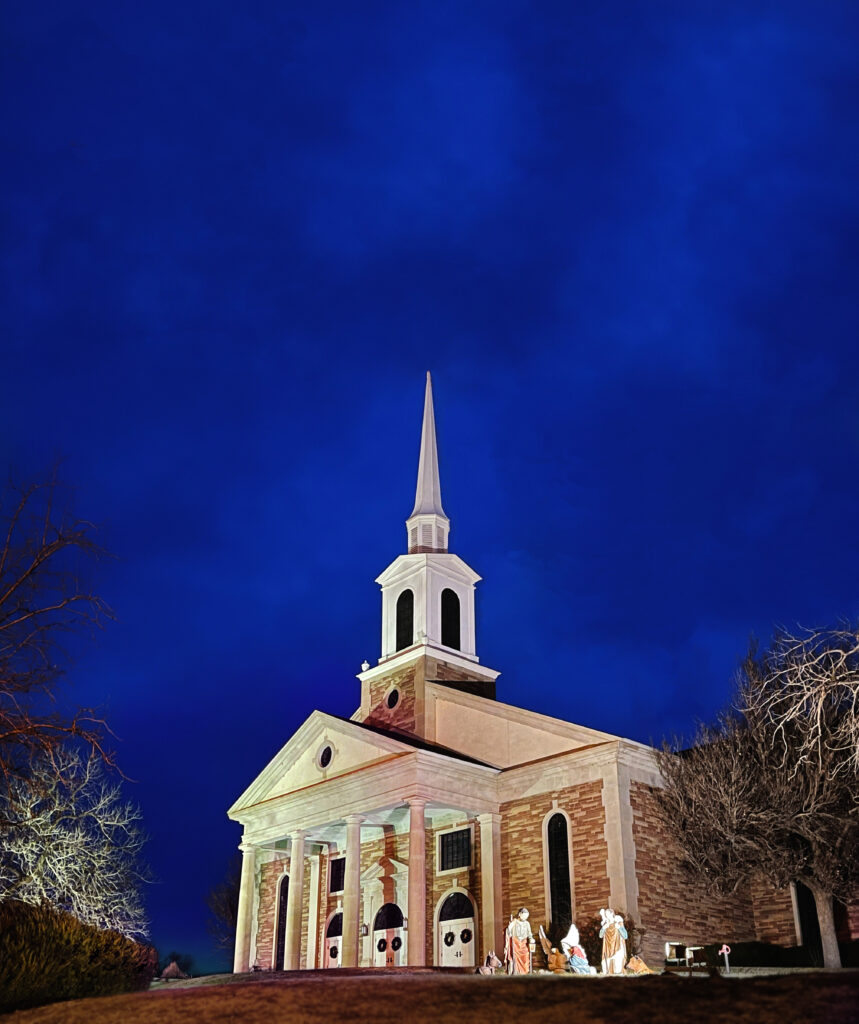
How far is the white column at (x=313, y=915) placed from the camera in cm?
3725

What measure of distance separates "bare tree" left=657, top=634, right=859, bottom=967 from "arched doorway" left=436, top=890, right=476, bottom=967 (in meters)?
7.81

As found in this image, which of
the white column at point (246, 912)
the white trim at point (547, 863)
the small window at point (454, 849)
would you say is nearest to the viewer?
the white trim at point (547, 863)

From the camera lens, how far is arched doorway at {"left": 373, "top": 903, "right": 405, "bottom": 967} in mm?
34594

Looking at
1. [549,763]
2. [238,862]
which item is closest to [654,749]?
[549,763]

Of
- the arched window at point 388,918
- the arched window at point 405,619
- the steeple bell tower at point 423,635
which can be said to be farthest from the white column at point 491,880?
the arched window at point 405,619

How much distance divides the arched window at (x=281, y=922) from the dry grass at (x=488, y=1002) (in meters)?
21.9

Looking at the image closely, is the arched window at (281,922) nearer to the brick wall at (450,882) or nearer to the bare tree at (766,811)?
the brick wall at (450,882)

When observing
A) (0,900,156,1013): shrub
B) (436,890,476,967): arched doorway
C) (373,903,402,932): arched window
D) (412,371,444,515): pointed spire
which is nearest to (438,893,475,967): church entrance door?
(436,890,476,967): arched doorway

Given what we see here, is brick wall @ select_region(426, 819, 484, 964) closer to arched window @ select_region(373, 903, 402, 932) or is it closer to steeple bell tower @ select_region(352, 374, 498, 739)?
arched window @ select_region(373, 903, 402, 932)

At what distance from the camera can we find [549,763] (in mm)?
31359

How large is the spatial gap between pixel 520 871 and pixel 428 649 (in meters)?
10.0

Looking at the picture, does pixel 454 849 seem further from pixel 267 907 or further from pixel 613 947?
pixel 613 947

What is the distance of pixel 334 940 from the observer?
3697cm

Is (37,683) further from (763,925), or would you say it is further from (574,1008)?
(763,925)
